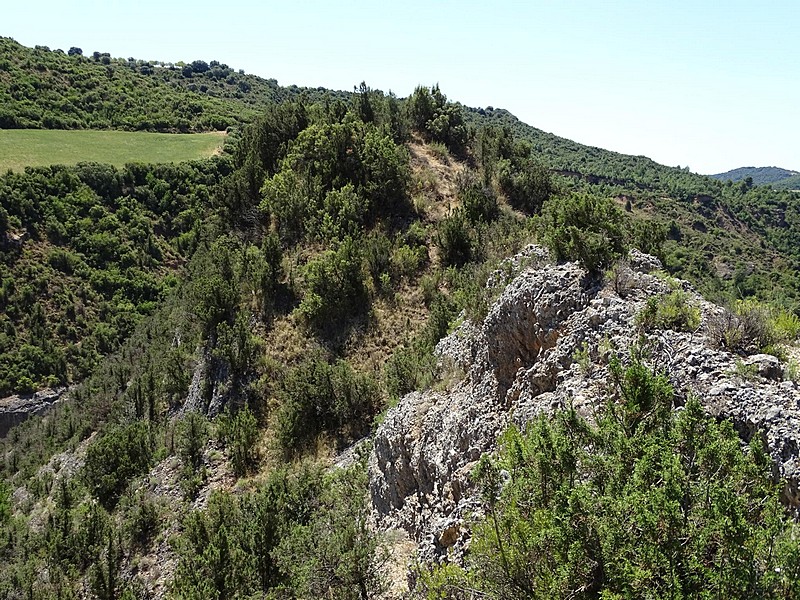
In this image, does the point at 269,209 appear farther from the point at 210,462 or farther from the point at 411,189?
the point at 210,462

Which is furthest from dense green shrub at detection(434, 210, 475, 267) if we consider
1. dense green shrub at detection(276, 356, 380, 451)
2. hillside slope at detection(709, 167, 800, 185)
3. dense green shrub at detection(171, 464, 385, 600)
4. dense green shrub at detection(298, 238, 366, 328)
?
hillside slope at detection(709, 167, 800, 185)

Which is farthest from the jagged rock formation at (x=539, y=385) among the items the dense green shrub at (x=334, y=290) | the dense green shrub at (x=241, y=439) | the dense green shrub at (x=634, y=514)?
the dense green shrub at (x=334, y=290)

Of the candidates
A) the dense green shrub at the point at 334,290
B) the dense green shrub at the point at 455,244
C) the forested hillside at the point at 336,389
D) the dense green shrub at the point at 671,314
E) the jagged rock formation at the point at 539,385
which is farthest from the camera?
the dense green shrub at the point at 455,244

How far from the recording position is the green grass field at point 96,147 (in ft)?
147

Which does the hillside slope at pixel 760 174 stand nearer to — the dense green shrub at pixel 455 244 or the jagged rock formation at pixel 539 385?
the dense green shrub at pixel 455 244

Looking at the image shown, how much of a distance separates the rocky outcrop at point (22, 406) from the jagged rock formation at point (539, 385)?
101ft

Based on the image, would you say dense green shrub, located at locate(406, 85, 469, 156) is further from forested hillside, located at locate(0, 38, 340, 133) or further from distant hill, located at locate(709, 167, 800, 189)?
distant hill, located at locate(709, 167, 800, 189)

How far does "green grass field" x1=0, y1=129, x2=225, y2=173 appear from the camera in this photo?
147 feet

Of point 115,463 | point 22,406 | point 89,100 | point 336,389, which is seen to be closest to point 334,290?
point 336,389

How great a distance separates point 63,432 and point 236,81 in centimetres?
9822

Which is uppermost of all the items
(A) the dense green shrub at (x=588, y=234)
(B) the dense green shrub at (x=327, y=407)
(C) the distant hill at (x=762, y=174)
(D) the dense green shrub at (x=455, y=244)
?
(C) the distant hill at (x=762, y=174)

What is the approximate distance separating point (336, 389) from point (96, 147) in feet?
155

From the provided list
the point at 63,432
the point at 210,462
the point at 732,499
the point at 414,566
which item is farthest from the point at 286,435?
the point at 63,432

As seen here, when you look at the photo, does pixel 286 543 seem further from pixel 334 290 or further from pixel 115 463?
pixel 334 290
